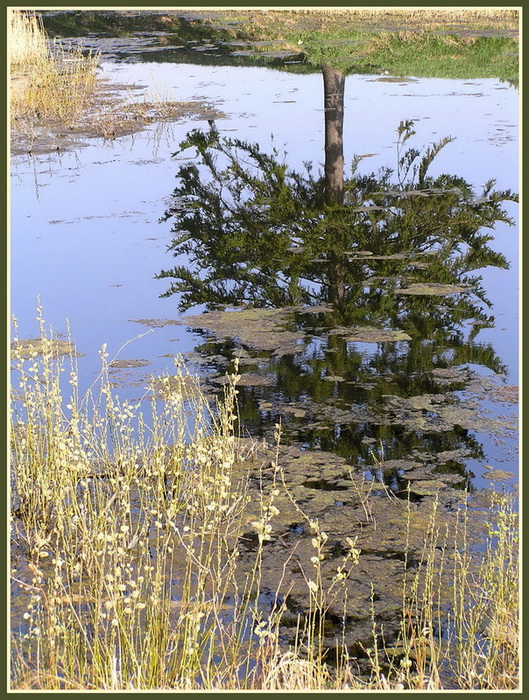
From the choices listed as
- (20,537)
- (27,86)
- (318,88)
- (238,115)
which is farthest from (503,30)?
(20,537)

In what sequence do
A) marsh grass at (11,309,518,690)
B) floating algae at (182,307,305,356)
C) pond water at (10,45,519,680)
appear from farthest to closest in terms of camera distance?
floating algae at (182,307,305,356), pond water at (10,45,519,680), marsh grass at (11,309,518,690)

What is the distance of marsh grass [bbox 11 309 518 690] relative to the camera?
3.88 m

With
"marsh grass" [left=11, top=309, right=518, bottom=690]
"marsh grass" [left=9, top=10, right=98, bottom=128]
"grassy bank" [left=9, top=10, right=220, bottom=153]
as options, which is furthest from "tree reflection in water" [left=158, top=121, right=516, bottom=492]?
"marsh grass" [left=9, top=10, right=98, bottom=128]

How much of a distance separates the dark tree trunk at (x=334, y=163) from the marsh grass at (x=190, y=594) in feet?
12.6

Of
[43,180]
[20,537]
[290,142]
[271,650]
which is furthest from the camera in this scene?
[290,142]

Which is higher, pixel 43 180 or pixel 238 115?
pixel 238 115

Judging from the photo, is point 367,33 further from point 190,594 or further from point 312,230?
point 190,594

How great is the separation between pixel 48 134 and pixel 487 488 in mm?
11899

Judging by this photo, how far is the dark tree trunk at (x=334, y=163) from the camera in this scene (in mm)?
9828

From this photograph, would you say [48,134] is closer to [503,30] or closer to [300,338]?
[300,338]

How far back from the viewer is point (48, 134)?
1585 centimetres

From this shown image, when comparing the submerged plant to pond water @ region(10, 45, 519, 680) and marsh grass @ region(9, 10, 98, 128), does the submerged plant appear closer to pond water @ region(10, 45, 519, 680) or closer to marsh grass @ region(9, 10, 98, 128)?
pond water @ region(10, 45, 519, 680)

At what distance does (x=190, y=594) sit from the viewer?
472 cm

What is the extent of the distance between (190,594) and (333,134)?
11.2 metres
